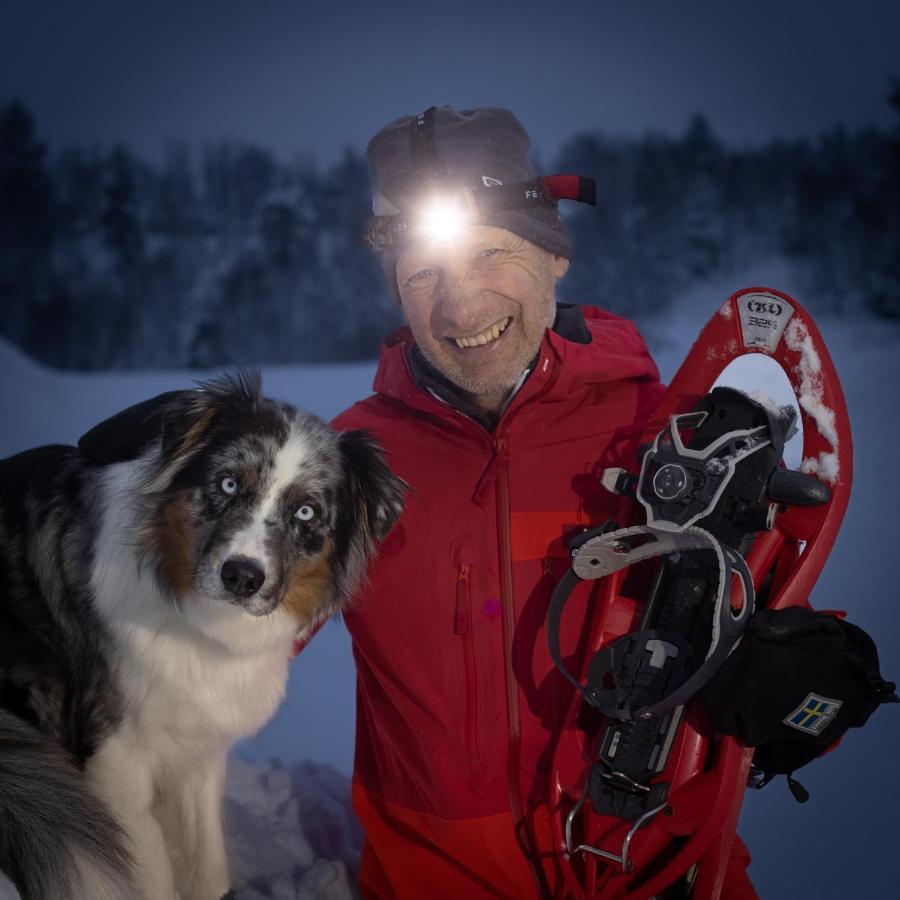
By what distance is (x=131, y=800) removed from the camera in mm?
1694

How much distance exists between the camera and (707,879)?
155 centimetres

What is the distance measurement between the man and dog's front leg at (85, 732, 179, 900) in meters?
0.47

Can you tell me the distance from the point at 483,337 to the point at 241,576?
0.76 meters

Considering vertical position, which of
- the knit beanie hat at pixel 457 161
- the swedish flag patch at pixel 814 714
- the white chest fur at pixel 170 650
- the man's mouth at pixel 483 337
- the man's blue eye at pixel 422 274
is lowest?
the white chest fur at pixel 170 650

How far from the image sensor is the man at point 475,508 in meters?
1.76

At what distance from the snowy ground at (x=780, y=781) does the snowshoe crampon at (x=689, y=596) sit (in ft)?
0.43

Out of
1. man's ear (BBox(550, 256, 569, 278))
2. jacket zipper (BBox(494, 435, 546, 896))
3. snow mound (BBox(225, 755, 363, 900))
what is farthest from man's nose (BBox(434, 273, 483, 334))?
snow mound (BBox(225, 755, 363, 900))

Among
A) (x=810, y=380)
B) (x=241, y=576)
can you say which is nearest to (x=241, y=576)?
(x=241, y=576)

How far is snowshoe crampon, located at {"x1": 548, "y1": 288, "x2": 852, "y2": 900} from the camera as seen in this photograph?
1.49 meters

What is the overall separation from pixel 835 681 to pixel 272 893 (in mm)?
1410

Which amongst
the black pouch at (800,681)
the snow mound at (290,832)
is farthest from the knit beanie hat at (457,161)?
the snow mound at (290,832)

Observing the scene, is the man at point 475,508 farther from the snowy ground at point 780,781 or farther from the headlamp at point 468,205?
the snowy ground at point 780,781

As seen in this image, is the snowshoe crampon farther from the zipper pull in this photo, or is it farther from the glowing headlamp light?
the glowing headlamp light

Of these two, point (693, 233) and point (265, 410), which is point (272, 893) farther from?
point (693, 233)
